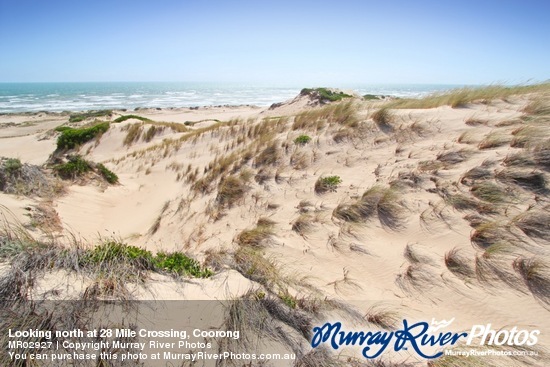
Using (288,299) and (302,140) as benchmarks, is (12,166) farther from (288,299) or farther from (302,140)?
(288,299)

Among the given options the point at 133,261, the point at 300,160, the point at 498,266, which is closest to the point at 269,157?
the point at 300,160

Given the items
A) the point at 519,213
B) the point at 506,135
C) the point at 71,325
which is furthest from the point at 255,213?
the point at 506,135

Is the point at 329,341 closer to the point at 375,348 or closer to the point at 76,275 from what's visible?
the point at 375,348

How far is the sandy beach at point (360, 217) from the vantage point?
3.21 m

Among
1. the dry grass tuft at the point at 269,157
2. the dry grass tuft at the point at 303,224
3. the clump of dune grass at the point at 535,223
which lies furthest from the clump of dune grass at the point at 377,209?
the dry grass tuft at the point at 269,157

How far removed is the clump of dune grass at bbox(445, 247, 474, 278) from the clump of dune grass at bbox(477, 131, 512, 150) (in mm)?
3018

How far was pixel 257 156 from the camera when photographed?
825 cm

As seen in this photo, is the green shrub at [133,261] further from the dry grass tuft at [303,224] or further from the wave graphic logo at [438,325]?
the wave graphic logo at [438,325]

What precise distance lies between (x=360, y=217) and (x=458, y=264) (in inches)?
61.0

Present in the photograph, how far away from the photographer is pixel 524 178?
176 inches

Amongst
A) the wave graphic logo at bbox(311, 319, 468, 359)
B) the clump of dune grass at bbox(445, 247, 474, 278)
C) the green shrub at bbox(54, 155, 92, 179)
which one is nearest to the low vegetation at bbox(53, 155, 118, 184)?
the green shrub at bbox(54, 155, 92, 179)

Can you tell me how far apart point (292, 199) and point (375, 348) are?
3.45 m

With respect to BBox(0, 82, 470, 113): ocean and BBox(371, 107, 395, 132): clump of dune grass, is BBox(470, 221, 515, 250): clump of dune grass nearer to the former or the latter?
BBox(371, 107, 395, 132): clump of dune grass

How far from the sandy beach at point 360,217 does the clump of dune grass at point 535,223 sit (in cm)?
2
